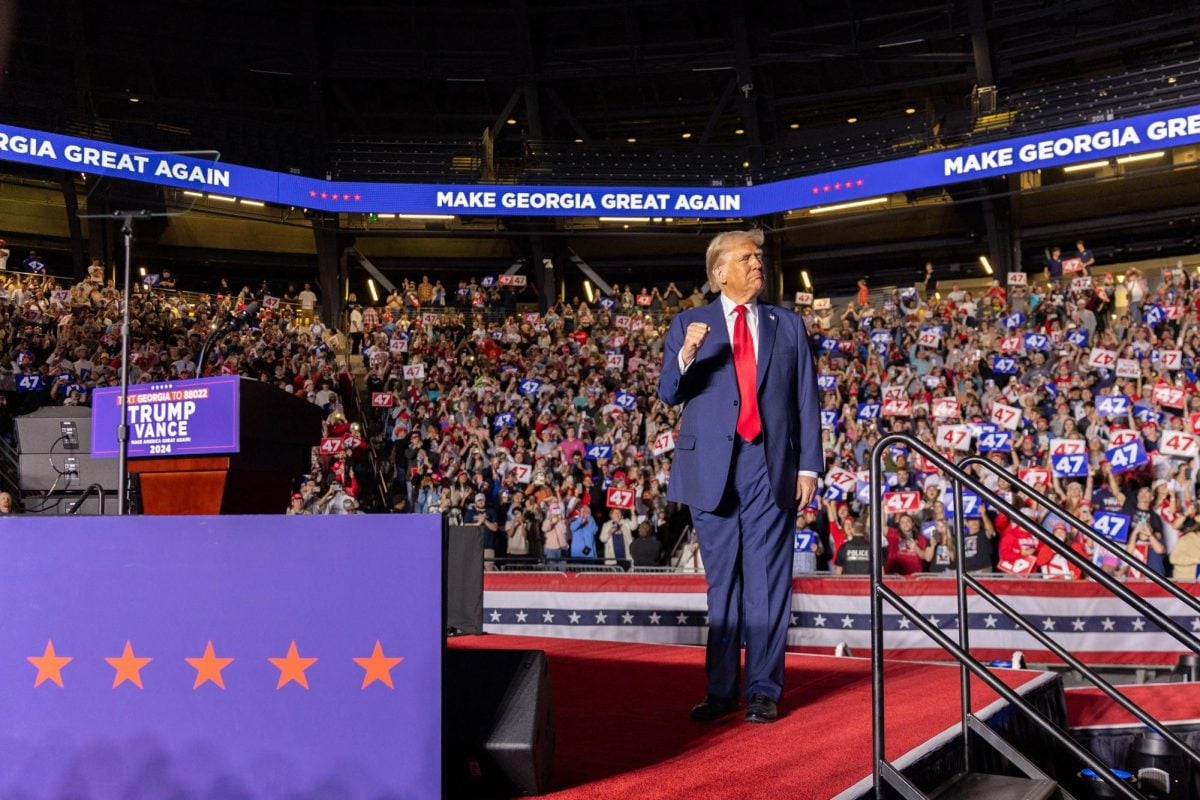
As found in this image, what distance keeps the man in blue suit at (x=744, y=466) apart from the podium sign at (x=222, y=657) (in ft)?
5.31

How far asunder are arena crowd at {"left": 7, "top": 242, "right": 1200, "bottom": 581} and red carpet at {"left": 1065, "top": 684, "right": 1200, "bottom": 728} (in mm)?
3684

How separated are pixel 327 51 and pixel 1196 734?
24720 millimetres

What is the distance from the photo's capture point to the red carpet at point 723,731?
3.10m

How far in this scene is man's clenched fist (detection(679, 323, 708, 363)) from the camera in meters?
3.78

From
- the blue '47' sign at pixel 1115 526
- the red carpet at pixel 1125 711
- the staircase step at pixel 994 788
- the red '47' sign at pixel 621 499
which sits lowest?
the red carpet at pixel 1125 711

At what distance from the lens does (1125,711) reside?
207 inches

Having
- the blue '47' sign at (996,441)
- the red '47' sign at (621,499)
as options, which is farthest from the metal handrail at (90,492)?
the blue '47' sign at (996,441)

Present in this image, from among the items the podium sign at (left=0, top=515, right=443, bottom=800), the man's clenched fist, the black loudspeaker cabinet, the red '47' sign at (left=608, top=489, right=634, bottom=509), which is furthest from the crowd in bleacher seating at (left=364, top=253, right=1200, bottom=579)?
the podium sign at (left=0, top=515, right=443, bottom=800)

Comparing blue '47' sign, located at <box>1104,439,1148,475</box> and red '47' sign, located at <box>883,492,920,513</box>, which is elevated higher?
blue '47' sign, located at <box>1104,439,1148,475</box>

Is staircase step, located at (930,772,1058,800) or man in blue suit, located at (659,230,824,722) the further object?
man in blue suit, located at (659,230,824,722)

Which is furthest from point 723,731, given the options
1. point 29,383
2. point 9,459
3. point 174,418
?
point 29,383

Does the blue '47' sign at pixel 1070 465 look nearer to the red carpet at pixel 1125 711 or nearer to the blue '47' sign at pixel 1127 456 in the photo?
the blue '47' sign at pixel 1127 456

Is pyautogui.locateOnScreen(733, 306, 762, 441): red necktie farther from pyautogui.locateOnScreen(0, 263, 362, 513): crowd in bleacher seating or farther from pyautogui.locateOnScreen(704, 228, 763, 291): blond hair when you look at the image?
pyautogui.locateOnScreen(0, 263, 362, 513): crowd in bleacher seating

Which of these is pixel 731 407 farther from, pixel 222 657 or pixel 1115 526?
pixel 1115 526
